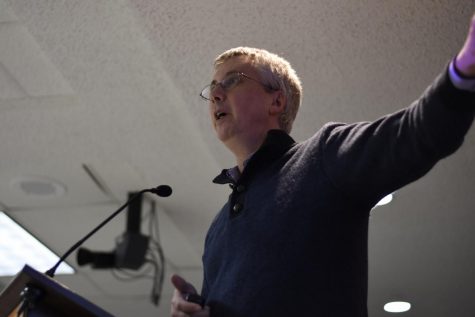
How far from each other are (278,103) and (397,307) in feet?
10.6

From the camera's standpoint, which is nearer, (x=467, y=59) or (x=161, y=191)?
(x=467, y=59)

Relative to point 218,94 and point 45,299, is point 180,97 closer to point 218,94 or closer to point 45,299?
point 218,94

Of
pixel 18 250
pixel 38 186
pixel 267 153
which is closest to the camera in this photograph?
pixel 267 153

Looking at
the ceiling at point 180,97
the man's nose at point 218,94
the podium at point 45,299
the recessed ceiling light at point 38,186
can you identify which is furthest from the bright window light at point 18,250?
the podium at point 45,299

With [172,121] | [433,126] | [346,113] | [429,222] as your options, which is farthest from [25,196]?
[433,126]

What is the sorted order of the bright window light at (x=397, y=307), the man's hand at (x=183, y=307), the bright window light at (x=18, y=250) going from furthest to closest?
the bright window light at (x=397, y=307)
the bright window light at (x=18, y=250)
the man's hand at (x=183, y=307)

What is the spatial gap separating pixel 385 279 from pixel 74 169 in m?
2.12

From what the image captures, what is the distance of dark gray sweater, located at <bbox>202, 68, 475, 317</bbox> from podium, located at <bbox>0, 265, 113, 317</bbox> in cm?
26

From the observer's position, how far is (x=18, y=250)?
3941 millimetres

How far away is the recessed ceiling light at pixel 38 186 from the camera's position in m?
3.12

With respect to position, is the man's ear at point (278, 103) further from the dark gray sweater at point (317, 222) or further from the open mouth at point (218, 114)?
the dark gray sweater at point (317, 222)

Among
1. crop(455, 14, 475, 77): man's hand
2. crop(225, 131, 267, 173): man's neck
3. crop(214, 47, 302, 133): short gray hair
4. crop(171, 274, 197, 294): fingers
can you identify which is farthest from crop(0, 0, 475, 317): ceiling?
crop(455, 14, 475, 77): man's hand

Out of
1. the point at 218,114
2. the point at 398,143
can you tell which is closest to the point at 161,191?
the point at 218,114

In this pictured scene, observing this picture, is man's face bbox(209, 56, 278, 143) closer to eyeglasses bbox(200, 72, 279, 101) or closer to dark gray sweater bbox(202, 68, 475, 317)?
eyeglasses bbox(200, 72, 279, 101)
